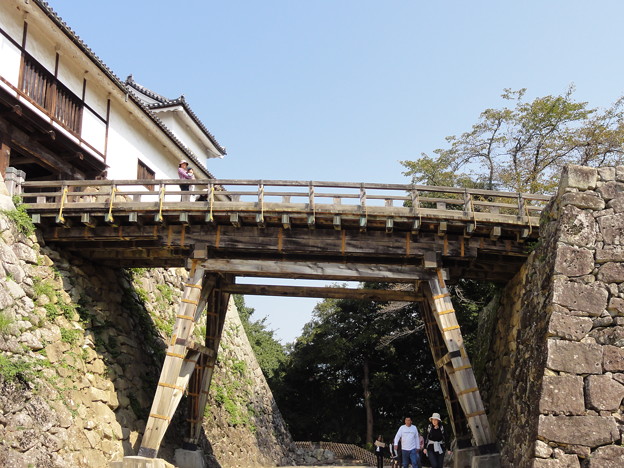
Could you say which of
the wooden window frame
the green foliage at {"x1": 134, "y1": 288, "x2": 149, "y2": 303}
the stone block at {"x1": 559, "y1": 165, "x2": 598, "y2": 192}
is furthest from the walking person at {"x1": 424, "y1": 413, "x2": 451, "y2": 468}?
the wooden window frame

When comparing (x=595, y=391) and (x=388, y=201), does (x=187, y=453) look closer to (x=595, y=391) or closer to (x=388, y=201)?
(x=388, y=201)

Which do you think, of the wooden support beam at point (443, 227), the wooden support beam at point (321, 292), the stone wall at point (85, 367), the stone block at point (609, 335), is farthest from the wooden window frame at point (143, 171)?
the stone block at point (609, 335)

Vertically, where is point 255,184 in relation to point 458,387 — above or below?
above

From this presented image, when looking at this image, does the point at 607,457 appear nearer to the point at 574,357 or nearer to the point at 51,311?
the point at 574,357

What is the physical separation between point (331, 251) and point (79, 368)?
697 cm

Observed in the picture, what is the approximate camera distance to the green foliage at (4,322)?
13.3m

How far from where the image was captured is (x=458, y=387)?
47.9 feet

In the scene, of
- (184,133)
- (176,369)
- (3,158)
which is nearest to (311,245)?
(176,369)

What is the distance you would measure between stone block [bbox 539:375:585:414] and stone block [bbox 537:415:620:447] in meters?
0.16

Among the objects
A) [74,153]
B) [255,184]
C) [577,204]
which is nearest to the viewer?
[577,204]

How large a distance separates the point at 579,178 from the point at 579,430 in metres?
5.49

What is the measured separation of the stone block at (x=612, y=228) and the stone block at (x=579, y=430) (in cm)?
382

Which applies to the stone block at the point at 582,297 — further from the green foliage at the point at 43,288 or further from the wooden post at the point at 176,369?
the green foliage at the point at 43,288

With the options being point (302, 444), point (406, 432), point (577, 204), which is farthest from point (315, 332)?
point (577, 204)
